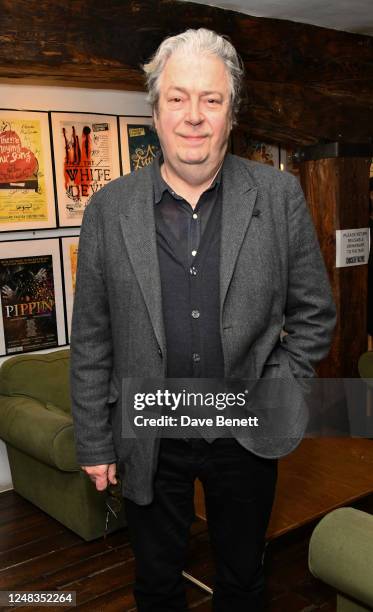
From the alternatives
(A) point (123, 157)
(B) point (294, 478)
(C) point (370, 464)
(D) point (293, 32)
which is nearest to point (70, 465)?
(B) point (294, 478)

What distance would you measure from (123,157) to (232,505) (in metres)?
2.92

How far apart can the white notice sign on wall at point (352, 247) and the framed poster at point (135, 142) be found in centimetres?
141

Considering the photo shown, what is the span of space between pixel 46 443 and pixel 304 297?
188cm

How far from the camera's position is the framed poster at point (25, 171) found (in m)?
3.87

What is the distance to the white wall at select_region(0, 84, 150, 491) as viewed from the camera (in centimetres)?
388

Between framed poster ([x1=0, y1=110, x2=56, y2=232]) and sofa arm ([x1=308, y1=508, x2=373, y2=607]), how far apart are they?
2.79 metres

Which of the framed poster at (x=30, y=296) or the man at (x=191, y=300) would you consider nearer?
the man at (x=191, y=300)

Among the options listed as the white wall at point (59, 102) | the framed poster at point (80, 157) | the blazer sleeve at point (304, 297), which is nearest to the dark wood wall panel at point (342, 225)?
the white wall at point (59, 102)

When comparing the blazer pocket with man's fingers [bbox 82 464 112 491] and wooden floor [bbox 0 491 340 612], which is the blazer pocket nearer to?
man's fingers [bbox 82 464 112 491]

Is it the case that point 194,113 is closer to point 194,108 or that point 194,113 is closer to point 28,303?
point 194,108

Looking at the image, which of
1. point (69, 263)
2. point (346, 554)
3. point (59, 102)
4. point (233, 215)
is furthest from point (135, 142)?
point (346, 554)

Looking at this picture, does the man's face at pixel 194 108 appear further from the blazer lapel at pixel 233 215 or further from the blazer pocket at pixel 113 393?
the blazer pocket at pixel 113 393

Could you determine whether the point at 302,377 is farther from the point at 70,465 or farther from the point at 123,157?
the point at 123,157

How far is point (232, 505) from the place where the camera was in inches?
75.4
